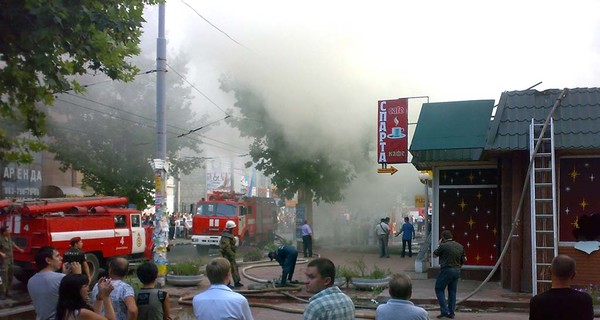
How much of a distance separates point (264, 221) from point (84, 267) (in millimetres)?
22248

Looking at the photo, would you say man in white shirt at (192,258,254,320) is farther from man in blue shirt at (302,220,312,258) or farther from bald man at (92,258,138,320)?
man in blue shirt at (302,220,312,258)

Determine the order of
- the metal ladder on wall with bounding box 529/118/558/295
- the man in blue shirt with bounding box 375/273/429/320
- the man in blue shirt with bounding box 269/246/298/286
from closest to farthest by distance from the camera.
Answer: the man in blue shirt with bounding box 375/273/429/320
the metal ladder on wall with bounding box 529/118/558/295
the man in blue shirt with bounding box 269/246/298/286

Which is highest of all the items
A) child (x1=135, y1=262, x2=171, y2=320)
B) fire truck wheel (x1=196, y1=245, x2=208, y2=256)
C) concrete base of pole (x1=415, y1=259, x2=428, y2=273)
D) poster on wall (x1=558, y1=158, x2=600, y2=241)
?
poster on wall (x1=558, y1=158, x2=600, y2=241)

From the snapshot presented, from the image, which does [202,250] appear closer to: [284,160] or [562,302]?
[284,160]

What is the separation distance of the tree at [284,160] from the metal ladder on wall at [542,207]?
1550 centimetres

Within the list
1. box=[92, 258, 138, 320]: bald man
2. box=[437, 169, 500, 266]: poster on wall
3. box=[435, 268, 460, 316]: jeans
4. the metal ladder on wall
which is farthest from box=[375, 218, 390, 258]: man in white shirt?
box=[92, 258, 138, 320]: bald man

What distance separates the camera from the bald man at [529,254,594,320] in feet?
13.2

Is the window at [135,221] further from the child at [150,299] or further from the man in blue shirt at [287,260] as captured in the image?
the child at [150,299]

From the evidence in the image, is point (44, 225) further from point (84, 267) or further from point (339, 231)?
point (339, 231)

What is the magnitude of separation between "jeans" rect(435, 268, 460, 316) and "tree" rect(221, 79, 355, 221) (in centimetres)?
1671

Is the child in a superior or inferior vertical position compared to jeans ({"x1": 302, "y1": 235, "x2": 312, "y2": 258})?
superior

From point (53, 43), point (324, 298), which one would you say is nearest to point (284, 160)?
point (53, 43)

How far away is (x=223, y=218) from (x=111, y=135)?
6.50m

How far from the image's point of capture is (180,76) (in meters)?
28.5
